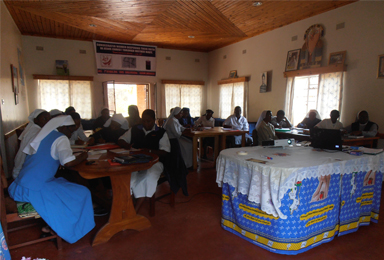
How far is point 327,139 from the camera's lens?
2.59m

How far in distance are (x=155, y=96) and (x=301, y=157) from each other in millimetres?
6804

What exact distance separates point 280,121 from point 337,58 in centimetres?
175

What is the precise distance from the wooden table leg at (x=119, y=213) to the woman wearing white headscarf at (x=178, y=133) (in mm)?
2223

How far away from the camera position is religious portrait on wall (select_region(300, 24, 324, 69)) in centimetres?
518

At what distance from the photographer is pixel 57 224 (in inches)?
78.7

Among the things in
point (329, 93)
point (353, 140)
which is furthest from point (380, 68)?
point (353, 140)

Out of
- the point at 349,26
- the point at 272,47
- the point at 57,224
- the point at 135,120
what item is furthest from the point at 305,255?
the point at 272,47

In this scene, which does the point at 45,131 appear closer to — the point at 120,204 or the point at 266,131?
the point at 120,204

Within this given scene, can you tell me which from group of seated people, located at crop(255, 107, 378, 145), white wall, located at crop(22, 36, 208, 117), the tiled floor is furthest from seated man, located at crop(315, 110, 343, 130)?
white wall, located at crop(22, 36, 208, 117)

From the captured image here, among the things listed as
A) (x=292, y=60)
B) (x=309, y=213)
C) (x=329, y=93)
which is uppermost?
(x=292, y=60)

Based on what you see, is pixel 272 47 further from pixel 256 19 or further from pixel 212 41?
pixel 212 41

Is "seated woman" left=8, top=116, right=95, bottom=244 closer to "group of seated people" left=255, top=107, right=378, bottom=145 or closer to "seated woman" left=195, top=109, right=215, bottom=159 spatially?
"group of seated people" left=255, top=107, right=378, bottom=145

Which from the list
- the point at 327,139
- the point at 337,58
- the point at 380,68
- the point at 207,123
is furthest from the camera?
the point at 207,123

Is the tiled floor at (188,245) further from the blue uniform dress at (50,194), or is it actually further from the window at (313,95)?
the window at (313,95)
